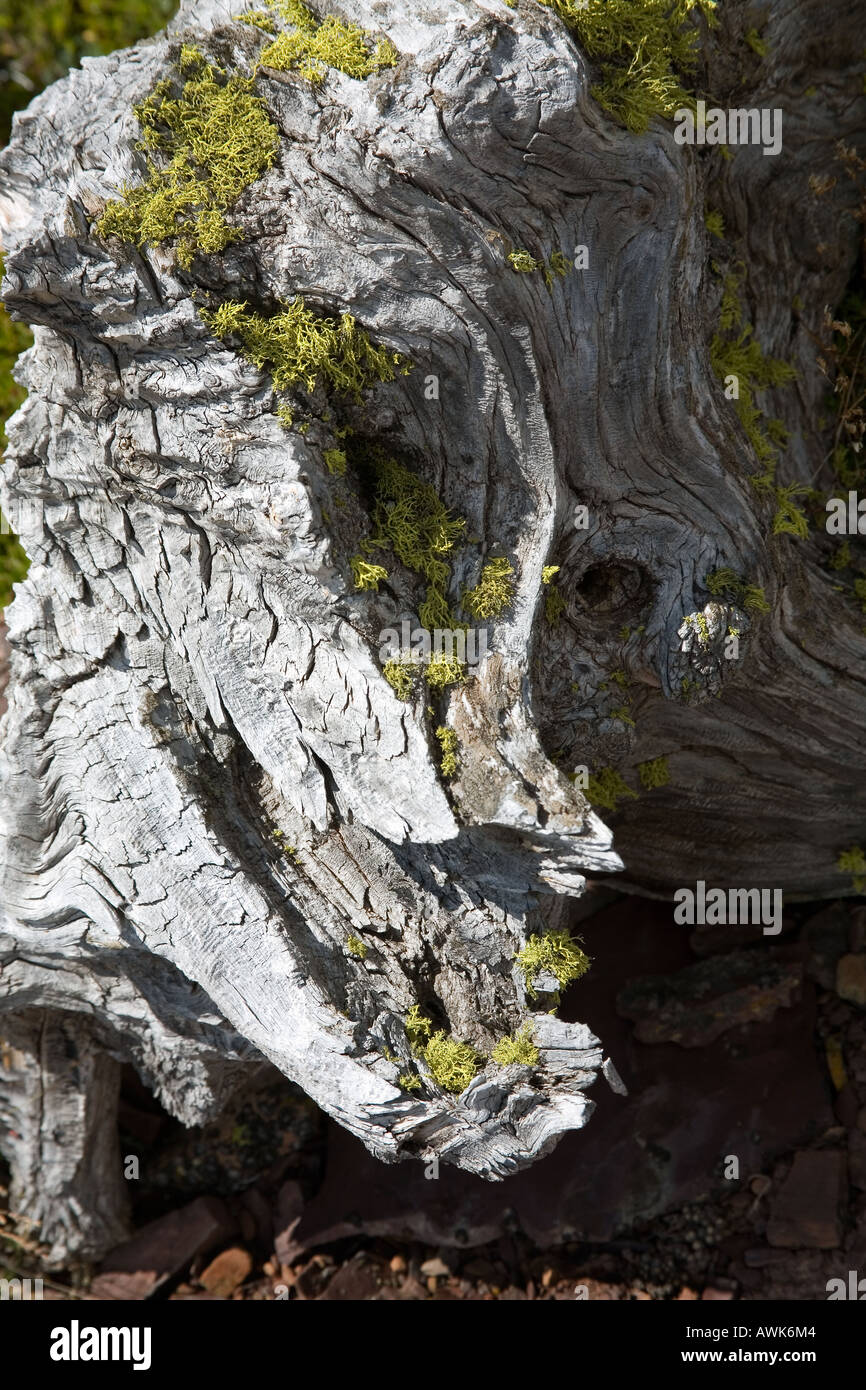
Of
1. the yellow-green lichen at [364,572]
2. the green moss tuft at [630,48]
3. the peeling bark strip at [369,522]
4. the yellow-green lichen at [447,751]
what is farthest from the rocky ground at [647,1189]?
the green moss tuft at [630,48]

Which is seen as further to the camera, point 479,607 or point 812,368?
point 812,368

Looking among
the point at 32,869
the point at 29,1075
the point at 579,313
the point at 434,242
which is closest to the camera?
the point at 434,242

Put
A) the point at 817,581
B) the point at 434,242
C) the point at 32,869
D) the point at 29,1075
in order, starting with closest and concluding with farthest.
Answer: the point at 434,242 → the point at 32,869 → the point at 817,581 → the point at 29,1075

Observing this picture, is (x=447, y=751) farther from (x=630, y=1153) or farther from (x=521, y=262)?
(x=630, y=1153)

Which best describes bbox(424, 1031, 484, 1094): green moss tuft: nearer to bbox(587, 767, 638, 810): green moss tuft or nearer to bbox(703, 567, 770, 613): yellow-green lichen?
bbox(587, 767, 638, 810): green moss tuft

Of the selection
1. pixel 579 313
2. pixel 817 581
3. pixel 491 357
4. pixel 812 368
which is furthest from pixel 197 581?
pixel 812 368

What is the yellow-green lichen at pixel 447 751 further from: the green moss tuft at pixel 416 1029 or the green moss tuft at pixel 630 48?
the green moss tuft at pixel 630 48
